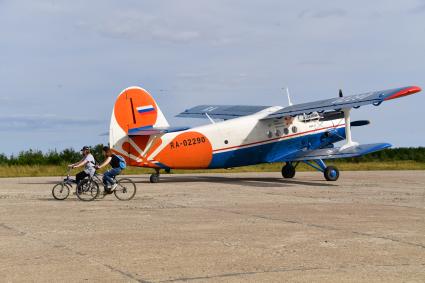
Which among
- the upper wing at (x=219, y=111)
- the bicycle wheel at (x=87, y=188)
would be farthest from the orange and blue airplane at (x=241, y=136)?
the bicycle wheel at (x=87, y=188)

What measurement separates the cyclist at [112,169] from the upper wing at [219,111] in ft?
48.0

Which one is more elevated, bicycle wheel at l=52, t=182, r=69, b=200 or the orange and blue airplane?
the orange and blue airplane

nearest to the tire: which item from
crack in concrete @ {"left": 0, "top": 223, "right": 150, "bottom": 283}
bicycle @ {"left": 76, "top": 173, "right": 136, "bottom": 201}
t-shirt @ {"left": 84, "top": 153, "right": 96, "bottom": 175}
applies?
bicycle @ {"left": 76, "top": 173, "right": 136, "bottom": 201}

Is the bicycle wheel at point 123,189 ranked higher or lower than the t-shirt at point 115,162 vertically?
lower

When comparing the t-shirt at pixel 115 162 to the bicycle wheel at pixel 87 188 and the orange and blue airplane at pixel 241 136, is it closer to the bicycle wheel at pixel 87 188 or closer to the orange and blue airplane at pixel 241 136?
the bicycle wheel at pixel 87 188

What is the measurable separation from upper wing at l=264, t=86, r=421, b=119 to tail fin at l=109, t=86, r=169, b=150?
5.08 m

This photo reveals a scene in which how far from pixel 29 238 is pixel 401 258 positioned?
20.1 feet

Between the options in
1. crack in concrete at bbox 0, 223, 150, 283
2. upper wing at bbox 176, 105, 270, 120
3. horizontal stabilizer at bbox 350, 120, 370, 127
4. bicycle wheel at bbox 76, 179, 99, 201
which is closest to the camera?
crack in concrete at bbox 0, 223, 150, 283

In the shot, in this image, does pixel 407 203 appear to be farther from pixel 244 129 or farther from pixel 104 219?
pixel 244 129

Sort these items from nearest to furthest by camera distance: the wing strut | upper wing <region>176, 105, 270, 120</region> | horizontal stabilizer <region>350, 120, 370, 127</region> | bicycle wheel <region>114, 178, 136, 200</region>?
bicycle wheel <region>114, 178, 136, 200</region> < the wing strut < horizontal stabilizer <region>350, 120, 370, 127</region> < upper wing <region>176, 105, 270, 120</region>

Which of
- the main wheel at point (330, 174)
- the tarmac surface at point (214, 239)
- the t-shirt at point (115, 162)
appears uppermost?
the t-shirt at point (115, 162)

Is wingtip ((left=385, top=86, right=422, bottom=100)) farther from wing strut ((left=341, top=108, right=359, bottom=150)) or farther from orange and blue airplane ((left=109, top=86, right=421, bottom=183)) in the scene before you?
wing strut ((left=341, top=108, right=359, bottom=150))

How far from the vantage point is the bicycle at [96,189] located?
19391 mm

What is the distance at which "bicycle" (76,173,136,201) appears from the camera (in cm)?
1939
